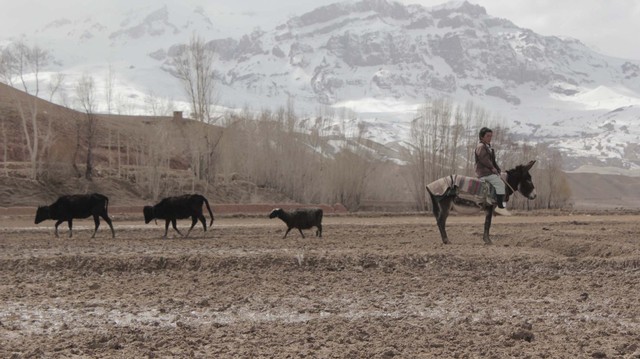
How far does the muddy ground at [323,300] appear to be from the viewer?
658cm

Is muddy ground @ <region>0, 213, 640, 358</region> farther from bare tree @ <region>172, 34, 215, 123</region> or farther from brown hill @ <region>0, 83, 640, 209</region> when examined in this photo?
bare tree @ <region>172, 34, 215, 123</region>

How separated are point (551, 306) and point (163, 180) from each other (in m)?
47.3

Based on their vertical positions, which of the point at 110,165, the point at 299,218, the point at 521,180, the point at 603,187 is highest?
the point at 110,165

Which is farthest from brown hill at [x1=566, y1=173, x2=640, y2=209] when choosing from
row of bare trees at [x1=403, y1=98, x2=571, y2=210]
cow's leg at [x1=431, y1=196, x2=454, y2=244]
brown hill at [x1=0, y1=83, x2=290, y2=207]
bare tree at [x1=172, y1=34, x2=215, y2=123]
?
cow's leg at [x1=431, y1=196, x2=454, y2=244]

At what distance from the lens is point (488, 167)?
46.0 feet

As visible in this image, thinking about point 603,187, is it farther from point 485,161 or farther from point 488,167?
point 485,161

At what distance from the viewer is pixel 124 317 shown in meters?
7.88

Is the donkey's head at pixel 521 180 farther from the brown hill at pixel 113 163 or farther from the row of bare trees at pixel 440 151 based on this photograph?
the row of bare trees at pixel 440 151

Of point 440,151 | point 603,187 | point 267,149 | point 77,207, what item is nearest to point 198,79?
point 267,149

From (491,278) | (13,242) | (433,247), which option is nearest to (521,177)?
(433,247)

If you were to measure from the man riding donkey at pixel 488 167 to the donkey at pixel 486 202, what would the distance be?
232 mm

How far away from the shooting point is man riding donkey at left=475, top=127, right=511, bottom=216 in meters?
13.9

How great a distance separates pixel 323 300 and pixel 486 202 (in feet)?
20.7

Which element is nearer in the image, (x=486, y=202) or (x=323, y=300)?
(x=323, y=300)
